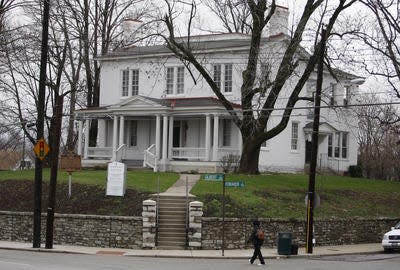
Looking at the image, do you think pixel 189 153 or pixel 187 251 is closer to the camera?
pixel 187 251

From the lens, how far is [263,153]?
45312 mm

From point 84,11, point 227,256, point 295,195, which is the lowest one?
point 227,256

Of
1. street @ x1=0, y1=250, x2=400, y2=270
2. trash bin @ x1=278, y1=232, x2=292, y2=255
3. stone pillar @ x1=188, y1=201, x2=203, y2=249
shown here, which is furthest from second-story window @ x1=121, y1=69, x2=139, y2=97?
trash bin @ x1=278, y1=232, x2=292, y2=255

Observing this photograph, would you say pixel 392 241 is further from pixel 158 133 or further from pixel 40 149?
pixel 158 133

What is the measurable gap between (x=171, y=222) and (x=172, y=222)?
0.15 ft

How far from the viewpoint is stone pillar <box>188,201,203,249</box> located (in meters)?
29.0

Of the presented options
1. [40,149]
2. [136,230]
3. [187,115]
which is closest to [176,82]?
[187,115]

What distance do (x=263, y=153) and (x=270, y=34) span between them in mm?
8635

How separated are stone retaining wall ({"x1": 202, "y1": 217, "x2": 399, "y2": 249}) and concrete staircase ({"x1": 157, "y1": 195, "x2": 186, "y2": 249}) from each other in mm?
1164

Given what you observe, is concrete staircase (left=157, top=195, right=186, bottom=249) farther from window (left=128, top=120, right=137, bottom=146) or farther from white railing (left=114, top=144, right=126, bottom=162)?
window (left=128, top=120, right=137, bottom=146)

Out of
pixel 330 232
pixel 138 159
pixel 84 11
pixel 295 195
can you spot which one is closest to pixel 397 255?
pixel 330 232

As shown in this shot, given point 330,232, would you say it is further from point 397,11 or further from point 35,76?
point 35,76

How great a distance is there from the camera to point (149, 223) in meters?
29.2

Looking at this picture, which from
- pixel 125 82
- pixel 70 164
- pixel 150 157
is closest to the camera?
pixel 70 164
